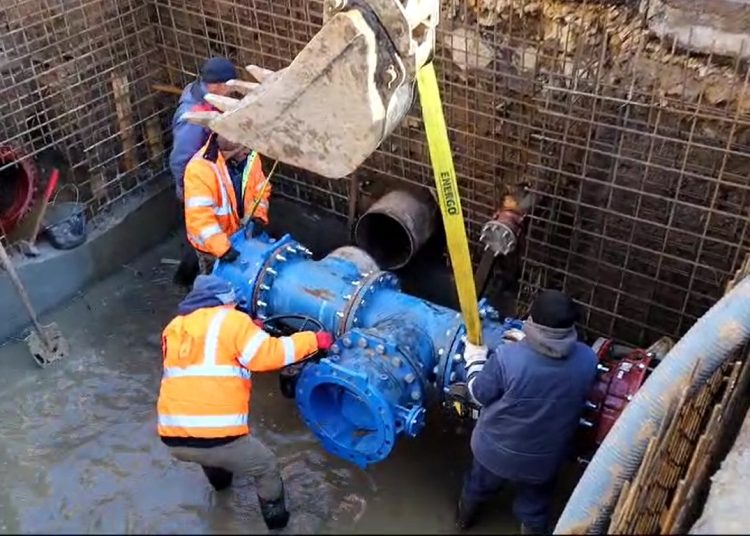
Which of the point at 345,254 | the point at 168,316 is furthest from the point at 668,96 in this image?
the point at 168,316

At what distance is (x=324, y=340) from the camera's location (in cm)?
413

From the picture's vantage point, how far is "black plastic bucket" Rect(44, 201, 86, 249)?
19.0ft

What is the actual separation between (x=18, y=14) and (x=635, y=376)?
4.50 meters

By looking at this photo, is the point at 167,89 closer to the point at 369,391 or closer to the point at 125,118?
the point at 125,118

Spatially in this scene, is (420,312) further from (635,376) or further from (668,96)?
(668,96)

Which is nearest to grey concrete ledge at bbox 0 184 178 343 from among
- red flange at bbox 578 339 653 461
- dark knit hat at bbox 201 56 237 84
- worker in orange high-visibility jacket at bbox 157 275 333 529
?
dark knit hat at bbox 201 56 237 84

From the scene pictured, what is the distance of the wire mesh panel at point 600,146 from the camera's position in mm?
4234

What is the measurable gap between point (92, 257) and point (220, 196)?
165cm

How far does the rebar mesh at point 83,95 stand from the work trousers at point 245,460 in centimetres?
266

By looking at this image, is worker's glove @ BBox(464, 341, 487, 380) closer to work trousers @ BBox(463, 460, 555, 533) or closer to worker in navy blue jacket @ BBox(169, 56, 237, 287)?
work trousers @ BBox(463, 460, 555, 533)

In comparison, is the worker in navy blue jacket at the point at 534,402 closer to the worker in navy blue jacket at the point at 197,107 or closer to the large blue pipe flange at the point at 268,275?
the large blue pipe flange at the point at 268,275

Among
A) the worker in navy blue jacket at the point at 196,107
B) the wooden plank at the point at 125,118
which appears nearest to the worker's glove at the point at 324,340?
the worker in navy blue jacket at the point at 196,107

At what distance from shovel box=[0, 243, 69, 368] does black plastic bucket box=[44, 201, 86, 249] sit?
42 cm

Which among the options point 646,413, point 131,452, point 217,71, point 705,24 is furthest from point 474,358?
point 217,71
